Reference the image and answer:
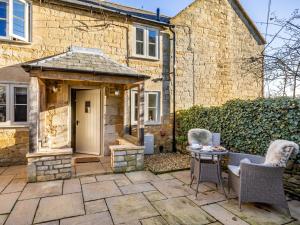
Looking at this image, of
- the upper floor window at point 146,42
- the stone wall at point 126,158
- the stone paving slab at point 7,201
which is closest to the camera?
the stone paving slab at point 7,201

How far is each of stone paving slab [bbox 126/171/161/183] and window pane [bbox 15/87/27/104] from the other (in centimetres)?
413

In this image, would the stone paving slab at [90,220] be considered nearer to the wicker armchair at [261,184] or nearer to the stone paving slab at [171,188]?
the stone paving slab at [171,188]

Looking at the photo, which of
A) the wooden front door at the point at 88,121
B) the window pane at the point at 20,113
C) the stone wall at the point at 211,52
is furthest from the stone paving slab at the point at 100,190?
the stone wall at the point at 211,52

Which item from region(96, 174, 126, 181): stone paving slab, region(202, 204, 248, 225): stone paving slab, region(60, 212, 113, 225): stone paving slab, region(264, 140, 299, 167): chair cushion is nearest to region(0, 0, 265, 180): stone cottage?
region(96, 174, 126, 181): stone paving slab

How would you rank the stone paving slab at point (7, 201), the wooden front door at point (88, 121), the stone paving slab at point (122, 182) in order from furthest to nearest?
the wooden front door at point (88, 121) → the stone paving slab at point (122, 182) → the stone paving slab at point (7, 201)

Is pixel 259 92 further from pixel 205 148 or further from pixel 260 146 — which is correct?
pixel 205 148

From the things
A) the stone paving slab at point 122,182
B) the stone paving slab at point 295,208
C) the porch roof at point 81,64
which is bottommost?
the stone paving slab at point 295,208

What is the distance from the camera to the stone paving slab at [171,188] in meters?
3.86

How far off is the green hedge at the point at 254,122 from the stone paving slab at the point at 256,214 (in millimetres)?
1406

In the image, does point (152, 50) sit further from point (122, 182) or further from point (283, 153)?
point (283, 153)

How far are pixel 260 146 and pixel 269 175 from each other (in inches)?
52.7

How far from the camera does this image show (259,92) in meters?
10.1

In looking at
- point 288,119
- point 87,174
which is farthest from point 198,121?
point 87,174

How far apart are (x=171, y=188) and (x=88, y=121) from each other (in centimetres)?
419
